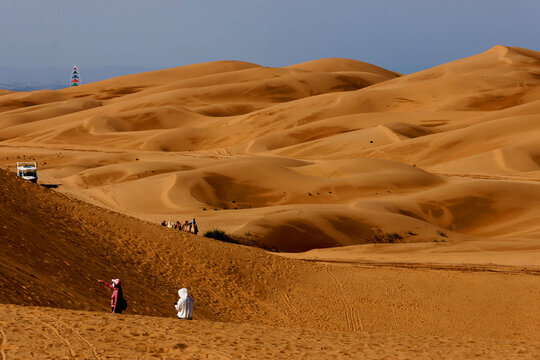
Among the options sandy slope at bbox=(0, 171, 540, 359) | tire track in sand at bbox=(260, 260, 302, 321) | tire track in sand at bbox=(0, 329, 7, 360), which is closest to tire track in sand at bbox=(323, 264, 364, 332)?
sandy slope at bbox=(0, 171, 540, 359)

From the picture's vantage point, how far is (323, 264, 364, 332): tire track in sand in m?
16.6

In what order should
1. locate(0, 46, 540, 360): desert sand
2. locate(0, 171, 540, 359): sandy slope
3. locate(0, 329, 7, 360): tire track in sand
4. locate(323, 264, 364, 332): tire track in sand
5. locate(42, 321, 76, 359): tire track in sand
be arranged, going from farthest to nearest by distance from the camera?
locate(323, 264, 364, 332): tire track in sand, locate(0, 46, 540, 360): desert sand, locate(0, 171, 540, 359): sandy slope, locate(42, 321, 76, 359): tire track in sand, locate(0, 329, 7, 360): tire track in sand

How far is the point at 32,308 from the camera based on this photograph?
10570mm

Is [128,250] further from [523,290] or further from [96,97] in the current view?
[96,97]

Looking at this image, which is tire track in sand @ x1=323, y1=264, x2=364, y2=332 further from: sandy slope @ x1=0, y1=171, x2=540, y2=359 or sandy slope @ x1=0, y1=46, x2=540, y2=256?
sandy slope @ x1=0, y1=46, x2=540, y2=256

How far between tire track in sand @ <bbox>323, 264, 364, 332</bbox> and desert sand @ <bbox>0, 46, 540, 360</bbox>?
73 millimetres

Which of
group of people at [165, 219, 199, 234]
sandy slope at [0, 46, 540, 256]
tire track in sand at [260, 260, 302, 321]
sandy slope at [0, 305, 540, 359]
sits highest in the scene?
sandy slope at [0, 46, 540, 256]

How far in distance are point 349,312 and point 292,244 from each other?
838cm

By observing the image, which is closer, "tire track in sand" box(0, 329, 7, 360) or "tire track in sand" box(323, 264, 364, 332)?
"tire track in sand" box(0, 329, 7, 360)

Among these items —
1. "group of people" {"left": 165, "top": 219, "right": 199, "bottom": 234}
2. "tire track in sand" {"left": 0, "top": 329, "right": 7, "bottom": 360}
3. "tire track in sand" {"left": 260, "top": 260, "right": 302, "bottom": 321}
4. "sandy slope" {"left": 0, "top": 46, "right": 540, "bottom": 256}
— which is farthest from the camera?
"sandy slope" {"left": 0, "top": 46, "right": 540, "bottom": 256}

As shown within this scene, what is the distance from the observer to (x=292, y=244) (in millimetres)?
25844

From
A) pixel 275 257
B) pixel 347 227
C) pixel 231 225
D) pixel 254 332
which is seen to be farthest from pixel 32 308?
pixel 347 227

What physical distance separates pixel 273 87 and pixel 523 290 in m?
82.2

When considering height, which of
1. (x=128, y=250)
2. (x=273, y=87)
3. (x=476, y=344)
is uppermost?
(x=273, y=87)
